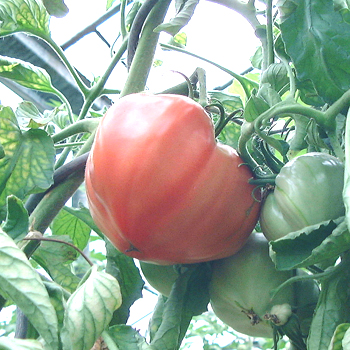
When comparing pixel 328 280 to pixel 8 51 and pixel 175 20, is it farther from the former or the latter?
pixel 8 51

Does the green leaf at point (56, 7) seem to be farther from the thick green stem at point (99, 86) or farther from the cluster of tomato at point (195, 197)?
the cluster of tomato at point (195, 197)

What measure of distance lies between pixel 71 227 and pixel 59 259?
187 mm

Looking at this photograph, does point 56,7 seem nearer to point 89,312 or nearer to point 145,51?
point 145,51

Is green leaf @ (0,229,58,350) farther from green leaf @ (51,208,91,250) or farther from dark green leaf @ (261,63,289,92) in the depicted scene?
green leaf @ (51,208,91,250)

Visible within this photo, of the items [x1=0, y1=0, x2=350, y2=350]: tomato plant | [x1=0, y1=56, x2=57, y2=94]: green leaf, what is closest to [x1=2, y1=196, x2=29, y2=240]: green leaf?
[x1=0, y1=0, x2=350, y2=350]: tomato plant

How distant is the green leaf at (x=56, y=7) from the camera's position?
2.43 ft

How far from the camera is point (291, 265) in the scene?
0.35 meters

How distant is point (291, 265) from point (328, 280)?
0.05 metres

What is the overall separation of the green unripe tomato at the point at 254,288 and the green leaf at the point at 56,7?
0.46 meters

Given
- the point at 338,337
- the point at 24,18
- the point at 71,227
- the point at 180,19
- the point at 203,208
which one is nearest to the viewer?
the point at 338,337

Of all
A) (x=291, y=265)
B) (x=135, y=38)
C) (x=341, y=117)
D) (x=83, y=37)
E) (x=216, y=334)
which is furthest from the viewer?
(x=83, y=37)

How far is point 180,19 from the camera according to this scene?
1.76ft

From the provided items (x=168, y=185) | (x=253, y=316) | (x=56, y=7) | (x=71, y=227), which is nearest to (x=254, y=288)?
(x=253, y=316)

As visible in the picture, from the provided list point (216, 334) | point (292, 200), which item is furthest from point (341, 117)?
point (216, 334)
